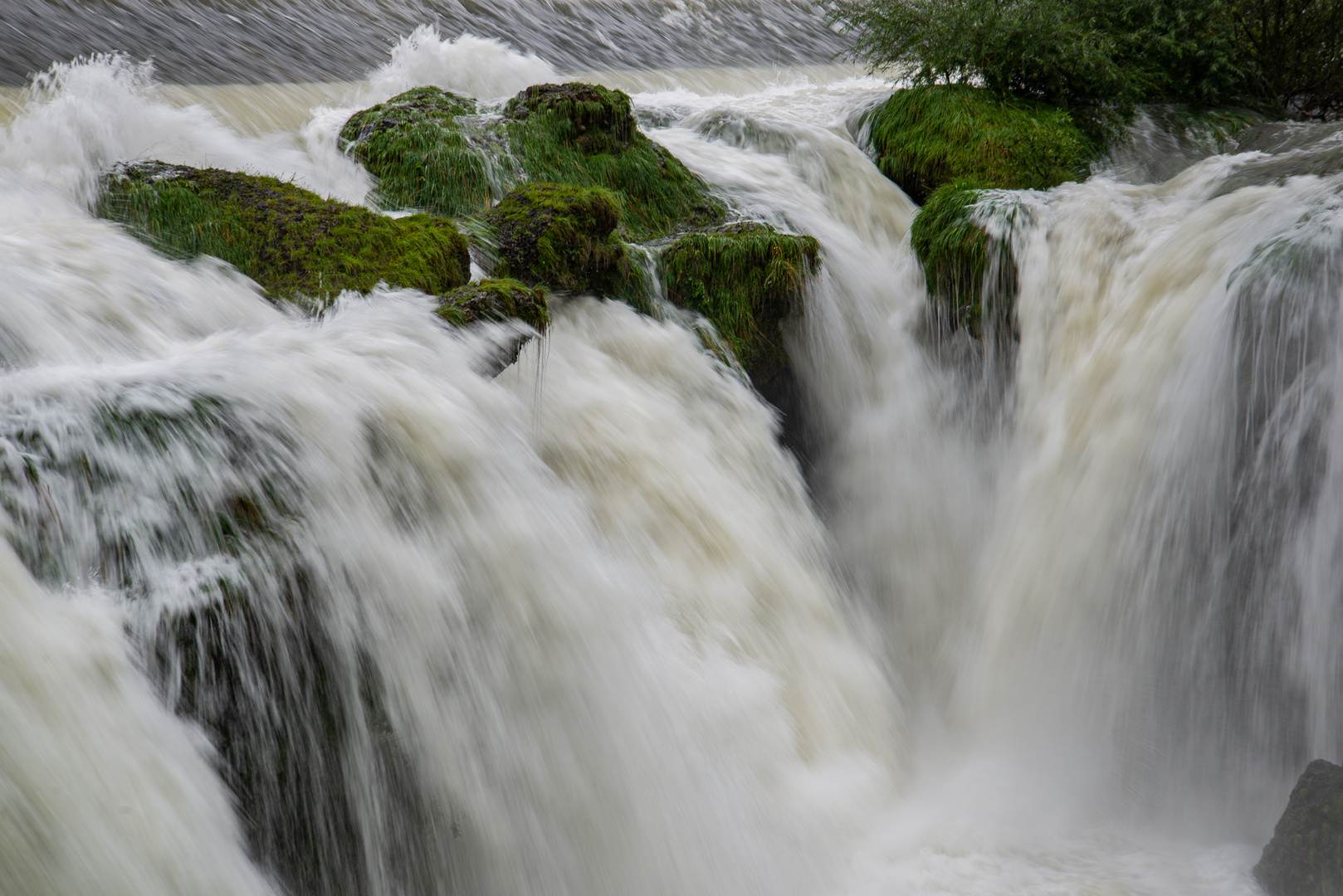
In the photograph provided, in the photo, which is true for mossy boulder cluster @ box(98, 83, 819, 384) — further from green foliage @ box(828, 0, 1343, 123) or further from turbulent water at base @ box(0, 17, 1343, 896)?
green foliage @ box(828, 0, 1343, 123)

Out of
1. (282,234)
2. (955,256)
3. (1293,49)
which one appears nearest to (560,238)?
(282,234)

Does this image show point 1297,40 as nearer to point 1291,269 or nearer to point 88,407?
point 1291,269

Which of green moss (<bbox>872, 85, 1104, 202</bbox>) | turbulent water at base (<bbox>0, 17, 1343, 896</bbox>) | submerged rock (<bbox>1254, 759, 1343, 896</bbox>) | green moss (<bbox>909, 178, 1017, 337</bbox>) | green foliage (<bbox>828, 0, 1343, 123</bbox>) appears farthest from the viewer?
green foliage (<bbox>828, 0, 1343, 123</bbox>)

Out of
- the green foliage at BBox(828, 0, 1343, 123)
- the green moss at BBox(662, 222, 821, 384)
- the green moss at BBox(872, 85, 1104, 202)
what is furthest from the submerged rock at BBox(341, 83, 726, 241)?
the green foliage at BBox(828, 0, 1343, 123)

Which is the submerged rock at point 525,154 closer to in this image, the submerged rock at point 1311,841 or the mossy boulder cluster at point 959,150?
the mossy boulder cluster at point 959,150

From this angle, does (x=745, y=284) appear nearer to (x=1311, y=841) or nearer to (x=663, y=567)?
(x=663, y=567)

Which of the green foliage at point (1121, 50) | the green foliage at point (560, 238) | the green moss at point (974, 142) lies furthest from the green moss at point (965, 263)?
the green foliage at point (1121, 50)

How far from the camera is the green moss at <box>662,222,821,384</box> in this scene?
5.16m

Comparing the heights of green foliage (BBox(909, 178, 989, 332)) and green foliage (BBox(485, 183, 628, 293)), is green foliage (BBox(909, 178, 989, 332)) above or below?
above

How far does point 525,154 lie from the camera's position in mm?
5703

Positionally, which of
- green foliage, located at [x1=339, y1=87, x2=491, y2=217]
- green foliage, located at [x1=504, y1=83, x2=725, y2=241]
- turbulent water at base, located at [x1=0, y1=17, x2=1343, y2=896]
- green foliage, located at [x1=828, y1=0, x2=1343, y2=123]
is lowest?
turbulent water at base, located at [x1=0, y1=17, x2=1343, y2=896]

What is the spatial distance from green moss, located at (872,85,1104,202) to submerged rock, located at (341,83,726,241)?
6.45ft

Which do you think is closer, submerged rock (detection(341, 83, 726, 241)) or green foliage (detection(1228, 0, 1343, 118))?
submerged rock (detection(341, 83, 726, 241))

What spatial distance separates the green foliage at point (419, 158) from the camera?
5199 millimetres
